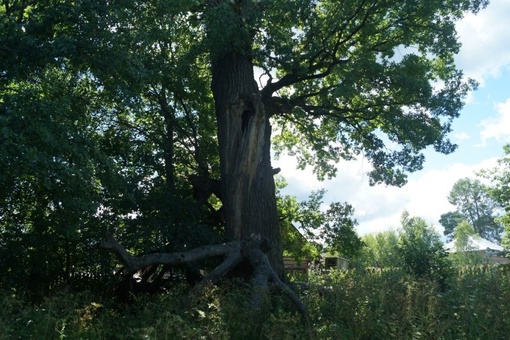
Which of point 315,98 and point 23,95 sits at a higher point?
point 315,98

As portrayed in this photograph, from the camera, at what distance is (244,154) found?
46.1ft

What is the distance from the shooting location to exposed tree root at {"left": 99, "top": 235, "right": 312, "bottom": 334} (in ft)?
31.6

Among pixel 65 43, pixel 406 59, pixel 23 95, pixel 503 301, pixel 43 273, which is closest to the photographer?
pixel 503 301

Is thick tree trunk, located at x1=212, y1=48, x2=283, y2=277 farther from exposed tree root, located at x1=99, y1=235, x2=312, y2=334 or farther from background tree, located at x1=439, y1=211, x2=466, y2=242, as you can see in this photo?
background tree, located at x1=439, y1=211, x2=466, y2=242

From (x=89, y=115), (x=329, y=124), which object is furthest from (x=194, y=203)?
(x=329, y=124)

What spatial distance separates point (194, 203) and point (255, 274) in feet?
12.5

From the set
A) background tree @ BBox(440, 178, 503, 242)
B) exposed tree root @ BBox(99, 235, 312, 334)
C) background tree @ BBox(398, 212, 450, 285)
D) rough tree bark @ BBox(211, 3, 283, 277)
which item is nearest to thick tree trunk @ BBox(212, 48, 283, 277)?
rough tree bark @ BBox(211, 3, 283, 277)

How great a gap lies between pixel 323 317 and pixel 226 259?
141 inches

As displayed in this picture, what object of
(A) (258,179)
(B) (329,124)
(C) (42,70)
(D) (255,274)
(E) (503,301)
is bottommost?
(E) (503,301)

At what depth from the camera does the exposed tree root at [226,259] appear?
379 inches

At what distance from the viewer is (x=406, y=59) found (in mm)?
15656

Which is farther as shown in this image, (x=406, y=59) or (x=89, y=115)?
(x=406, y=59)

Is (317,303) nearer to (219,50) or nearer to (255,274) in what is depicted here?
(255,274)

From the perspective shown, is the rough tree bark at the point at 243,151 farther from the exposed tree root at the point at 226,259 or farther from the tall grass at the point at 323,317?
the tall grass at the point at 323,317
